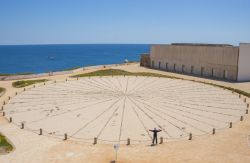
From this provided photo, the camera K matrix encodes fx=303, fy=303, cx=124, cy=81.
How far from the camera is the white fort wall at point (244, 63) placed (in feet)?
157

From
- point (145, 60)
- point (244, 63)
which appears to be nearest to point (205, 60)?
point (244, 63)

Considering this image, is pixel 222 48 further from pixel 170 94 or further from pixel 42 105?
pixel 42 105

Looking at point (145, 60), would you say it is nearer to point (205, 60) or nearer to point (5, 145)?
point (205, 60)

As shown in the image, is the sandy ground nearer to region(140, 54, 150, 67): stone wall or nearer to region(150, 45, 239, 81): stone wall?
region(150, 45, 239, 81): stone wall

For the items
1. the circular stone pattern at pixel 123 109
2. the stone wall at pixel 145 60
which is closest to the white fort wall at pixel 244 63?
the circular stone pattern at pixel 123 109

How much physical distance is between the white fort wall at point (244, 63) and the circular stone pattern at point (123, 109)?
8.55 m

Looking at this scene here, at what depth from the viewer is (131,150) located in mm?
20750

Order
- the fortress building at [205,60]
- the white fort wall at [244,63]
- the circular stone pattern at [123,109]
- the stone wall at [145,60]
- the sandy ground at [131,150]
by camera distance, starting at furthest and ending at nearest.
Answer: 1. the stone wall at [145,60]
2. the fortress building at [205,60]
3. the white fort wall at [244,63]
4. the circular stone pattern at [123,109]
5. the sandy ground at [131,150]

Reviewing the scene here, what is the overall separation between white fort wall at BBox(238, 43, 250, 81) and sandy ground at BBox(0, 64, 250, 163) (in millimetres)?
26495

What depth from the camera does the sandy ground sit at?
63.5 ft

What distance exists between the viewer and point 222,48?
165 feet

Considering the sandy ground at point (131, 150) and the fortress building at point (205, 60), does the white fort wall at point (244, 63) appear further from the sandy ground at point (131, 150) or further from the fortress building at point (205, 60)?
the sandy ground at point (131, 150)

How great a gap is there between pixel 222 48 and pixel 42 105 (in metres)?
31.9

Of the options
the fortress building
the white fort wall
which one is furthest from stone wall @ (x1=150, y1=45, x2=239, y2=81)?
the white fort wall
